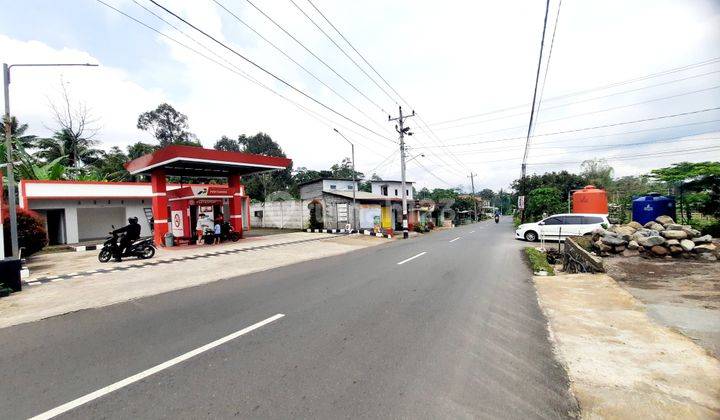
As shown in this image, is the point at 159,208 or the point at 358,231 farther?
the point at 358,231

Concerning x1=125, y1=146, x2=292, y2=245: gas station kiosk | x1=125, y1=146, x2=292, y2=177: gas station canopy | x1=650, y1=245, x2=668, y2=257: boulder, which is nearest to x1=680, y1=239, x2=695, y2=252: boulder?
x1=650, y1=245, x2=668, y2=257: boulder

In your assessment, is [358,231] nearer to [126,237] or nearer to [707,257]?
[126,237]

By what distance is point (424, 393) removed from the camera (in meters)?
3.19

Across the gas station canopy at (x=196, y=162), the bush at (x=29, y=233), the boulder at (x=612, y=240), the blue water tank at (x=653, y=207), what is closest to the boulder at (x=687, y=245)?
the boulder at (x=612, y=240)

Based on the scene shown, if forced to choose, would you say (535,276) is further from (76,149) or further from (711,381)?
(76,149)

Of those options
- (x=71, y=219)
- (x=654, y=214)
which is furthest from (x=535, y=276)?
(x=71, y=219)

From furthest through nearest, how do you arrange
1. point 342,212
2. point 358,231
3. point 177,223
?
point 342,212 → point 358,231 → point 177,223

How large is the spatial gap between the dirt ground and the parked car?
6951mm

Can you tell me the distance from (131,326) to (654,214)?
20.0 metres

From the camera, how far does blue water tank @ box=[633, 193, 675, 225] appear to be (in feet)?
50.0

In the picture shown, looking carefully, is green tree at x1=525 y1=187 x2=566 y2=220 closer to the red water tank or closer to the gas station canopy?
the red water tank

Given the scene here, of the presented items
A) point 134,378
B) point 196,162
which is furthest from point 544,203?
point 134,378

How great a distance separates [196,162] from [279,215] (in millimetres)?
14376

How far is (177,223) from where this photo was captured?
63.0 ft
